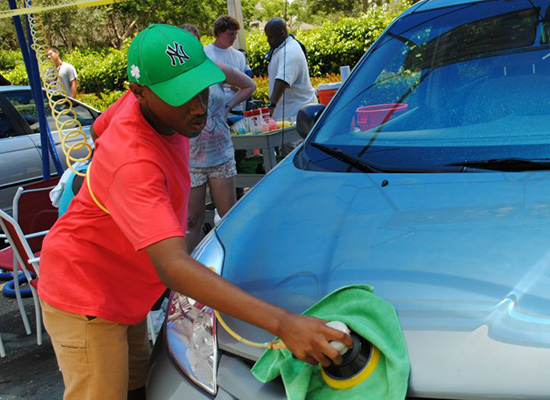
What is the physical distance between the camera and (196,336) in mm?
1892

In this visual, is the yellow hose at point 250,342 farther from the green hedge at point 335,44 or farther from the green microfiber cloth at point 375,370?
the green hedge at point 335,44

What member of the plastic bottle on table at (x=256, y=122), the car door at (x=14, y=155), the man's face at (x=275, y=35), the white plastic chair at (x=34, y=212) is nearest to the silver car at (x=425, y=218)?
the white plastic chair at (x=34, y=212)

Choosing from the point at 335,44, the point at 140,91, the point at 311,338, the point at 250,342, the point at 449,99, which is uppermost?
the point at 140,91

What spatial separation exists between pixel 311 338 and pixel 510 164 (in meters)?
1.07

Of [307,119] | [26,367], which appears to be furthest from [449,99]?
[26,367]

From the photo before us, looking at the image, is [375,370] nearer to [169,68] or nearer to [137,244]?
[137,244]

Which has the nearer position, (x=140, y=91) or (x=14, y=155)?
(x=140, y=91)

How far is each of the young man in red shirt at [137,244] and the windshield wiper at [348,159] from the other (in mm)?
695

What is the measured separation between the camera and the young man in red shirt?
1.54m

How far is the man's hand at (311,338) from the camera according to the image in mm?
1423

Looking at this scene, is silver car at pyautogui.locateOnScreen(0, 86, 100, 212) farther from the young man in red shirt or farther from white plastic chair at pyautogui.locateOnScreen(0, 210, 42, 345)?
the young man in red shirt

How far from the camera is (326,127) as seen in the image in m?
2.77

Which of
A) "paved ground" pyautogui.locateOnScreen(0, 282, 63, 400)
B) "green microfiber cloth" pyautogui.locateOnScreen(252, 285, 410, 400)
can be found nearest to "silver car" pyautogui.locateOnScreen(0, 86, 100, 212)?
"paved ground" pyautogui.locateOnScreen(0, 282, 63, 400)

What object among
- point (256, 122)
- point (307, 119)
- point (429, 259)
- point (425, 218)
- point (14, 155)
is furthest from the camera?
point (14, 155)
